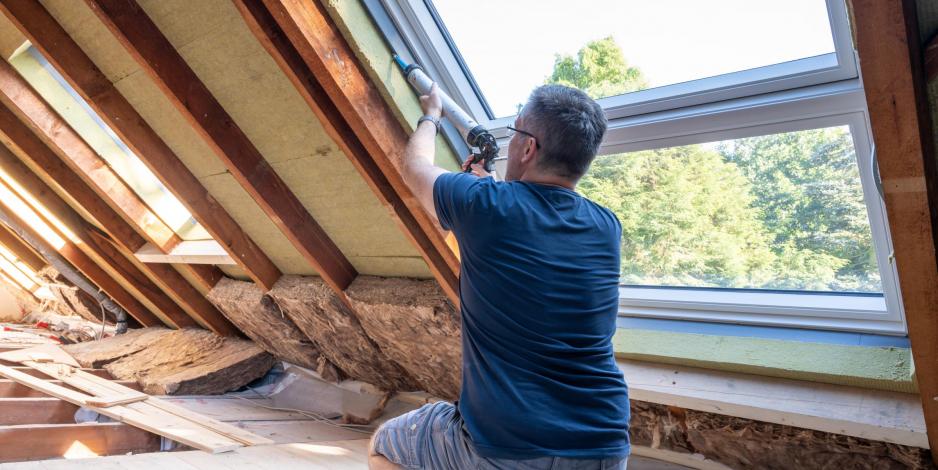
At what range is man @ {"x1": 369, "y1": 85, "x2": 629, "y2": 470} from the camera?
106 centimetres

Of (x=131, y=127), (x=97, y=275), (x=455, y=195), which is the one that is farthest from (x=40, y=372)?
(x=455, y=195)

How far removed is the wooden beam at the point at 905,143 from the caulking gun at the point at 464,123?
2.96 feet

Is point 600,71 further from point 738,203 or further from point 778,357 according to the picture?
point 778,357

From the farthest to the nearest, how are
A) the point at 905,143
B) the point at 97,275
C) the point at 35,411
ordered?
the point at 97,275, the point at 35,411, the point at 905,143

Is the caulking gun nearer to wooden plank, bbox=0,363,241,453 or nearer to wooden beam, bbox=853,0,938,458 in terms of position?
wooden beam, bbox=853,0,938,458

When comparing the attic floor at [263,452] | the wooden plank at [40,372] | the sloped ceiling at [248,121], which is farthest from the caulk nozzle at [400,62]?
the wooden plank at [40,372]

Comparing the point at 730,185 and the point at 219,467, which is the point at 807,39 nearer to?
the point at 730,185

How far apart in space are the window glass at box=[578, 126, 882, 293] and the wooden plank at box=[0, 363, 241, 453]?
1809 millimetres

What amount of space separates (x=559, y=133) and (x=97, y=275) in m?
4.67

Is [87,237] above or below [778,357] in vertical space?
above

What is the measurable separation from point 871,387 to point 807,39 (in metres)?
0.96

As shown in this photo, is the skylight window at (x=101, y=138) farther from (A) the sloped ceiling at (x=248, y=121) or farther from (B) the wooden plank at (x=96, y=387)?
(B) the wooden plank at (x=96, y=387)

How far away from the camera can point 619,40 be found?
175 cm

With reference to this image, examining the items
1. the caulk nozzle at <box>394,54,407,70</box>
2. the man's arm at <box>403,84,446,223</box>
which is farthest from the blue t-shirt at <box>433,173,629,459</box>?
the caulk nozzle at <box>394,54,407,70</box>
